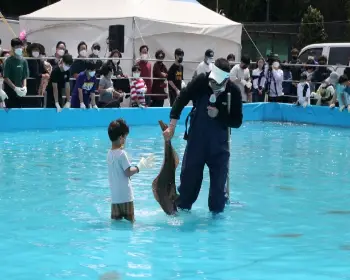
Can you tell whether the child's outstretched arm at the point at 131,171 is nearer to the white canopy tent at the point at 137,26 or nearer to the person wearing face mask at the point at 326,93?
the person wearing face mask at the point at 326,93

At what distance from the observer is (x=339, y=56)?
2161 centimetres

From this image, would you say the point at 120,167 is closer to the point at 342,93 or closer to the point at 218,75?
the point at 218,75

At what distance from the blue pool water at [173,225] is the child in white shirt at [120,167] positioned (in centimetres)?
29

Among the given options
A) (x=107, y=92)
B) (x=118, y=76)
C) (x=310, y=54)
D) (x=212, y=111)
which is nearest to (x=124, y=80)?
(x=118, y=76)

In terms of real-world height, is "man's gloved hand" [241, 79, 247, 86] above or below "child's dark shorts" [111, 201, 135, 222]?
above

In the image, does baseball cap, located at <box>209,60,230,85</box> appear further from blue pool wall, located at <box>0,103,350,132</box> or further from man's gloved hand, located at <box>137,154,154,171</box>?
blue pool wall, located at <box>0,103,350,132</box>

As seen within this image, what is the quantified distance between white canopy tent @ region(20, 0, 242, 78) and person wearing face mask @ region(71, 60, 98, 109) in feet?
10.4

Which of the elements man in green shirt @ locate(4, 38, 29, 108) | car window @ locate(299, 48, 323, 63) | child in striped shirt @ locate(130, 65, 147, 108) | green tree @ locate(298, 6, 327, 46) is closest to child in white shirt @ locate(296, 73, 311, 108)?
car window @ locate(299, 48, 323, 63)

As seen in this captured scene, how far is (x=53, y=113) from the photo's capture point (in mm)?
16281

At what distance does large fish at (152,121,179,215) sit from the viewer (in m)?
8.00

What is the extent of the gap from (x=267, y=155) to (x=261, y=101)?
7.74 meters

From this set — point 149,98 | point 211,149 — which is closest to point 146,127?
point 149,98

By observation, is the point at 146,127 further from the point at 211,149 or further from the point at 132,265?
the point at 132,265

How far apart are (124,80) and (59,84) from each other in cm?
279
